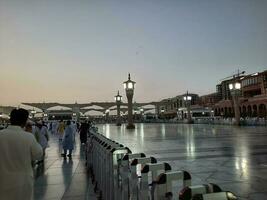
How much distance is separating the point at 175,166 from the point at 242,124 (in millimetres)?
35071

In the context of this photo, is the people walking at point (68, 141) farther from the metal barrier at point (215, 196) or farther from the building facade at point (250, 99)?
the building facade at point (250, 99)

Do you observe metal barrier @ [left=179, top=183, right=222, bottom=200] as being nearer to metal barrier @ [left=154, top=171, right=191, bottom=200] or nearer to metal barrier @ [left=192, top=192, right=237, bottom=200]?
metal barrier @ [left=192, top=192, right=237, bottom=200]

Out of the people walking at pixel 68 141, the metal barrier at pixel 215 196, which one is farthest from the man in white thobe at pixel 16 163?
the people walking at pixel 68 141

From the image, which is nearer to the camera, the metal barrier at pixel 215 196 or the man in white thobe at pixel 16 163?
the metal barrier at pixel 215 196

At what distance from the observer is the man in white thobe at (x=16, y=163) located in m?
3.34

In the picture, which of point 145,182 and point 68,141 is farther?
point 68,141

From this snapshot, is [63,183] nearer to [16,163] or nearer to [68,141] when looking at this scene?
[16,163]

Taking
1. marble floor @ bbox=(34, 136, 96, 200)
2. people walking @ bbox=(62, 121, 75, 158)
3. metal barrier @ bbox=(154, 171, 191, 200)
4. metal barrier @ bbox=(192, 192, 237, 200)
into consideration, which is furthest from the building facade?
metal barrier @ bbox=(192, 192, 237, 200)

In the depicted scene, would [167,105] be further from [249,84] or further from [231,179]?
[231,179]

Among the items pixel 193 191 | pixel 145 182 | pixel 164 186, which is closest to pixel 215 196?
pixel 193 191

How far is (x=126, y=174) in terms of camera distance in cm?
413

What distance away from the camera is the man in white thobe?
3.34 metres

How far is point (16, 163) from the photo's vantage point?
341 cm

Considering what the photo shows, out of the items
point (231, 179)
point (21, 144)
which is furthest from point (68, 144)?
point (21, 144)
